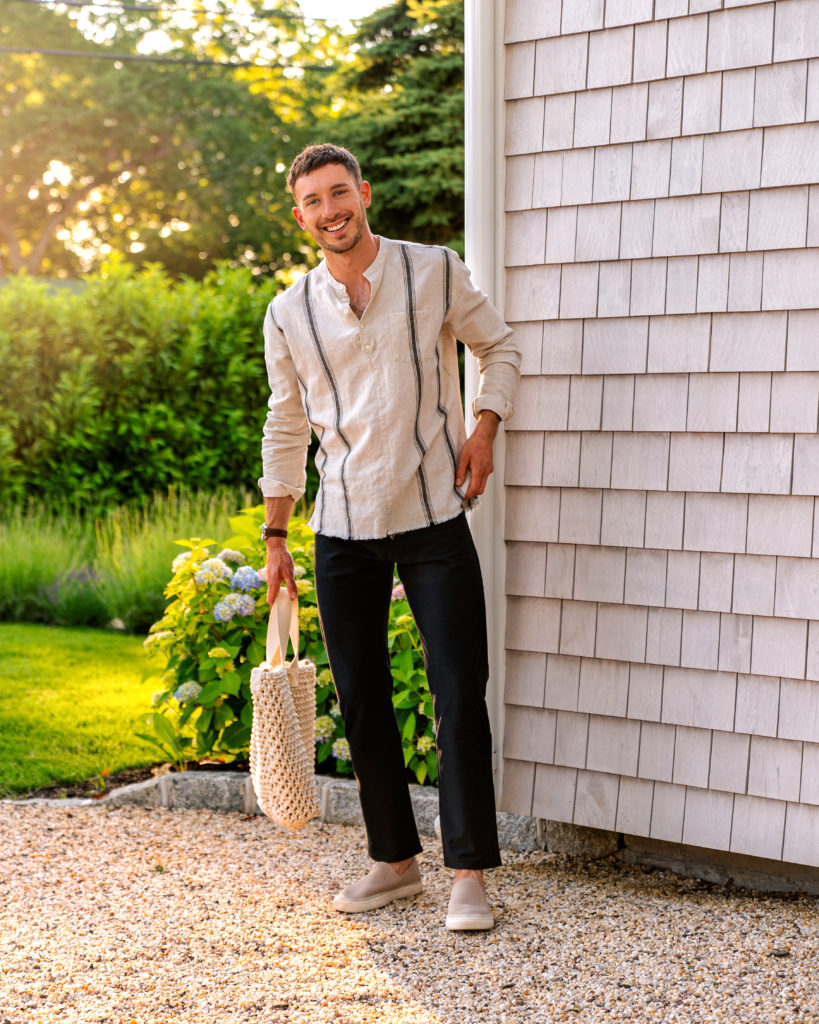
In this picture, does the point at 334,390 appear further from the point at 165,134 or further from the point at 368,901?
the point at 165,134

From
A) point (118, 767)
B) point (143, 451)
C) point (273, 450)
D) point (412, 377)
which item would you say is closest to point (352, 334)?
point (412, 377)

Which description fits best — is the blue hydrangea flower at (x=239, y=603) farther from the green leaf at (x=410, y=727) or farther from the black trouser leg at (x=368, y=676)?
A: the black trouser leg at (x=368, y=676)

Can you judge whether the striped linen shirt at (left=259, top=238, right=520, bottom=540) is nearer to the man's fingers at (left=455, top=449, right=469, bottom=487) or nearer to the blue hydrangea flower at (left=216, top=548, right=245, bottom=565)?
the man's fingers at (left=455, top=449, right=469, bottom=487)

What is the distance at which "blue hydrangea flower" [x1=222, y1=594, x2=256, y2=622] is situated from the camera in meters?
3.54

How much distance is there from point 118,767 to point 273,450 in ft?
6.15

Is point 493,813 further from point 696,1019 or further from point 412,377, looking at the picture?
point 412,377

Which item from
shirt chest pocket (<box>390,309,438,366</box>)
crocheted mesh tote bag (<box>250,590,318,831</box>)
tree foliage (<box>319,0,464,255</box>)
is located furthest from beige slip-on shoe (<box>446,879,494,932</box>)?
tree foliage (<box>319,0,464,255</box>)

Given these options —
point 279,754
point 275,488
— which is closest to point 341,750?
point 279,754

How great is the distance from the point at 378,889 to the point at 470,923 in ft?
0.96

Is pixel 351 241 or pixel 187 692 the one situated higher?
pixel 351 241

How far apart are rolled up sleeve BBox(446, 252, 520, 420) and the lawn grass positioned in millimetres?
2073

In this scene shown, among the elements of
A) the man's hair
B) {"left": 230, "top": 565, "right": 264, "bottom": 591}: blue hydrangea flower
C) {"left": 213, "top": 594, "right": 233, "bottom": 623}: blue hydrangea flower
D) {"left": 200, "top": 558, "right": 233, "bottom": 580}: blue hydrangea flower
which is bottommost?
{"left": 213, "top": 594, "right": 233, "bottom": 623}: blue hydrangea flower

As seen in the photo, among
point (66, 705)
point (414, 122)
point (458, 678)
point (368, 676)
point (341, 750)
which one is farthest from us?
point (414, 122)

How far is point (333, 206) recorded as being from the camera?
2459mm
